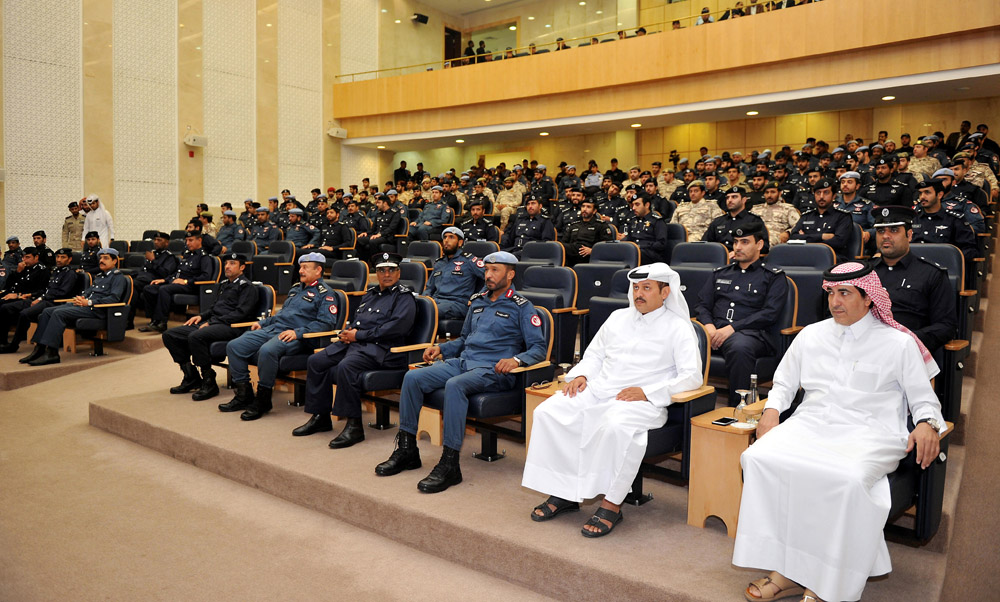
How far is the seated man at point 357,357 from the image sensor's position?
12.9 ft

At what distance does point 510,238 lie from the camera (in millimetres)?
7828

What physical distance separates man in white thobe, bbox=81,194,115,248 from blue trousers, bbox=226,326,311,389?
6812 mm

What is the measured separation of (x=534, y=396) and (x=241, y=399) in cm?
230

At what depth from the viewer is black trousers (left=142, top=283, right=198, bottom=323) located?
293 inches

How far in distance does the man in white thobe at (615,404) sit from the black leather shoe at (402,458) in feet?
2.41

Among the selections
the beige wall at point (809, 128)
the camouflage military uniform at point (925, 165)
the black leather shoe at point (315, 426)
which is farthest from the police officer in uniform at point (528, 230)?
the beige wall at point (809, 128)

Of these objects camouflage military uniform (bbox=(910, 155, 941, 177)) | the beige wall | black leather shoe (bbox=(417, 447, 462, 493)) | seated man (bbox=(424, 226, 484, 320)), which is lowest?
black leather shoe (bbox=(417, 447, 462, 493))

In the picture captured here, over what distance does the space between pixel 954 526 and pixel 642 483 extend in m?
1.23

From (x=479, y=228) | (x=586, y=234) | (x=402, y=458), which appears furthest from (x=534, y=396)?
(x=479, y=228)

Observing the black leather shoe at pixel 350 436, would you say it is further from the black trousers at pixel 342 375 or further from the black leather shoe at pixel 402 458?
the black leather shoe at pixel 402 458

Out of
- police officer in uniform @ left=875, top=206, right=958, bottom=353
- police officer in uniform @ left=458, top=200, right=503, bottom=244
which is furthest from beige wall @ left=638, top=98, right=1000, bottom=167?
police officer in uniform @ left=875, top=206, right=958, bottom=353

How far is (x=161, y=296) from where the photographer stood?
7.43 metres

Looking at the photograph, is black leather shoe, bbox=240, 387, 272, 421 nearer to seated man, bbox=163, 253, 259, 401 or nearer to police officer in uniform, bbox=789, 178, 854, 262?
seated man, bbox=163, 253, 259, 401

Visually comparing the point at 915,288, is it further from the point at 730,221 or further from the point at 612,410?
the point at 730,221
